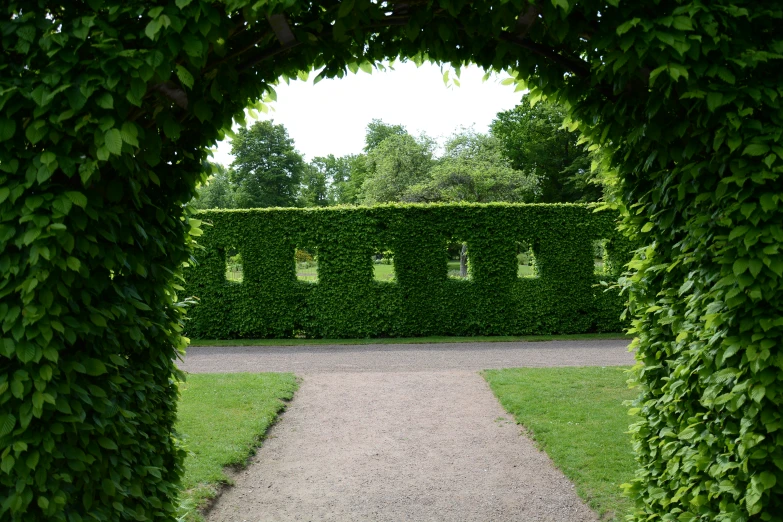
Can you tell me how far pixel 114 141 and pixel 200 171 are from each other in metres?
1.27

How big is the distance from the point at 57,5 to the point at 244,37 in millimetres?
943

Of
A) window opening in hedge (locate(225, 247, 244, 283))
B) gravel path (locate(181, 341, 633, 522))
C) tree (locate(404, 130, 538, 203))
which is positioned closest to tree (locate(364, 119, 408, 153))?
tree (locate(404, 130, 538, 203))

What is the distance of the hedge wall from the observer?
48.3 feet

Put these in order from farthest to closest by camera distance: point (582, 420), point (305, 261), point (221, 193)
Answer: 1. point (221, 193)
2. point (305, 261)
3. point (582, 420)

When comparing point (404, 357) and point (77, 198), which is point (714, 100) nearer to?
point (77, 198)

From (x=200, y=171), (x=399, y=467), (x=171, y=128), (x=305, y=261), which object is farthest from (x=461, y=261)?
(x=171, y=128)

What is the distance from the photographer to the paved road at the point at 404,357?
11.6 metres

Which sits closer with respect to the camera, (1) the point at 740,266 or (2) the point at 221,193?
(1) the point at 740,266

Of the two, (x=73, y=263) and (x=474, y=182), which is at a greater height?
(x=474, y=182)

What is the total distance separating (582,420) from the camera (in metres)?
7.62

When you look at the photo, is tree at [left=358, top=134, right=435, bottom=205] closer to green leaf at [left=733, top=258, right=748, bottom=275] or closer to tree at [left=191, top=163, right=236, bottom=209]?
tree at [left=191, top=163, right=236, bottom=209]

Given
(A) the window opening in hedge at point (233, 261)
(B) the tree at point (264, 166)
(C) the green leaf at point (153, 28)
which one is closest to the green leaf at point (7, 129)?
(C) the green leaf at point (153, 28)

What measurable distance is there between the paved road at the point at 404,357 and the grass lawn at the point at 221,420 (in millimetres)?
1405

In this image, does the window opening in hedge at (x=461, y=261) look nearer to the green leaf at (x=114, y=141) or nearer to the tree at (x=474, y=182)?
the tree at (x=474, y=182)
